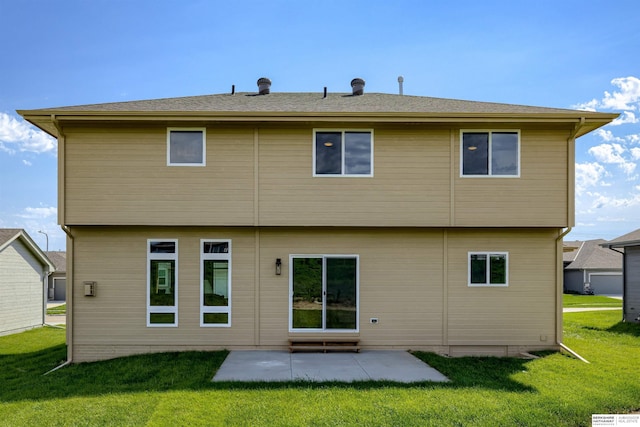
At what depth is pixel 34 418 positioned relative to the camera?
5.13 metres

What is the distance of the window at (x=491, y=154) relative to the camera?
862 centimetres

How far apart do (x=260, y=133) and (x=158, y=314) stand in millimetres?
4503

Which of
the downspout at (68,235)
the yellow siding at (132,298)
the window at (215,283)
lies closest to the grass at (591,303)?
the yellow siding at (132,298)

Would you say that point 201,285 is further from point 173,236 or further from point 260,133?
point 260,133

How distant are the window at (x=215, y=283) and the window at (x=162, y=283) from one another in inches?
23.1

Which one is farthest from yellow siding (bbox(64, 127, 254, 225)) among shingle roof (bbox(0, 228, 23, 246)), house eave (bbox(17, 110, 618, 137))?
shingle roof (bbox(0, 228, 23, 246))

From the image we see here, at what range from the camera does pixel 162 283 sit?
28.0ft

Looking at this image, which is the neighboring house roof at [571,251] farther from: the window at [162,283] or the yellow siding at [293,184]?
the window at [162,283]

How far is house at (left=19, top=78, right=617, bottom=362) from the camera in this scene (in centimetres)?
834

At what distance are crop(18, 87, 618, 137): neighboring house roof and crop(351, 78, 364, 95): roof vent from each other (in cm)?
149

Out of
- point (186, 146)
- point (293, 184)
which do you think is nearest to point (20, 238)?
Result: point (186, 146)

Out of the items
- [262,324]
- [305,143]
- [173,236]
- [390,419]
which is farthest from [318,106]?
[390,419]

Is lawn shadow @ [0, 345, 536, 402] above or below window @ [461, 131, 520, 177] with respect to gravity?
below

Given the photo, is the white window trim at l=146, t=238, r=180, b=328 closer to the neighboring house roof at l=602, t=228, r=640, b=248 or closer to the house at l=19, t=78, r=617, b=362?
the house at l=19, t=78, r=617, b=362
